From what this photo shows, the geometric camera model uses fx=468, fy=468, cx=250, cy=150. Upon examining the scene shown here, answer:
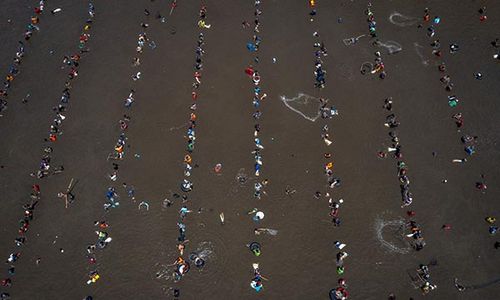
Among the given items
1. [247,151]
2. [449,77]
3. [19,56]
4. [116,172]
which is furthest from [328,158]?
[19,56]

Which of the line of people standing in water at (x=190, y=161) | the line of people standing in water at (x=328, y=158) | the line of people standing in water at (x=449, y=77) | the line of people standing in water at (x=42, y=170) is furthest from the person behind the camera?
the line of people standing in water at (x=449, y=77)

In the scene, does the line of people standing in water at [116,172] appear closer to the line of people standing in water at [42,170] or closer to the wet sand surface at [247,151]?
the wet sand surface at [247,151]

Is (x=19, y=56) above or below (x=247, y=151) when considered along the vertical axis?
above

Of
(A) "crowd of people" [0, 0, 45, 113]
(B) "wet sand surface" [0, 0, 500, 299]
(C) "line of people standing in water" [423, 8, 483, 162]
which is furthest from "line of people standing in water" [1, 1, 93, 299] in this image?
(C) "line of people standing in water" [423, 8, 483, 162]

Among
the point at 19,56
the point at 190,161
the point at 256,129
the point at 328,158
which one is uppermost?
the point at 19,56

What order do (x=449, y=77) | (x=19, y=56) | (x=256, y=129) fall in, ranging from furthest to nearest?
(x=19, y=56)
(x=449, y=77)
(x=256, y=129)

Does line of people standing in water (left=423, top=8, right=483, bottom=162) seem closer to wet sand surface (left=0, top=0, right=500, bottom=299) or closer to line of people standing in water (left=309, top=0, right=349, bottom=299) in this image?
wet sand surface (left=0, top=0, right=500, bottom=299)

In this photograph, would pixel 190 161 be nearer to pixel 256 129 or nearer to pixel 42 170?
pixel 256 129

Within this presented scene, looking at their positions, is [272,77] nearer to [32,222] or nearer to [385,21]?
[385,21]

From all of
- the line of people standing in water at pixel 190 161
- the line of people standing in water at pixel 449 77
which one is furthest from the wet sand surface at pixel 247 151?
the line of people standing in water at pixel 190 161
